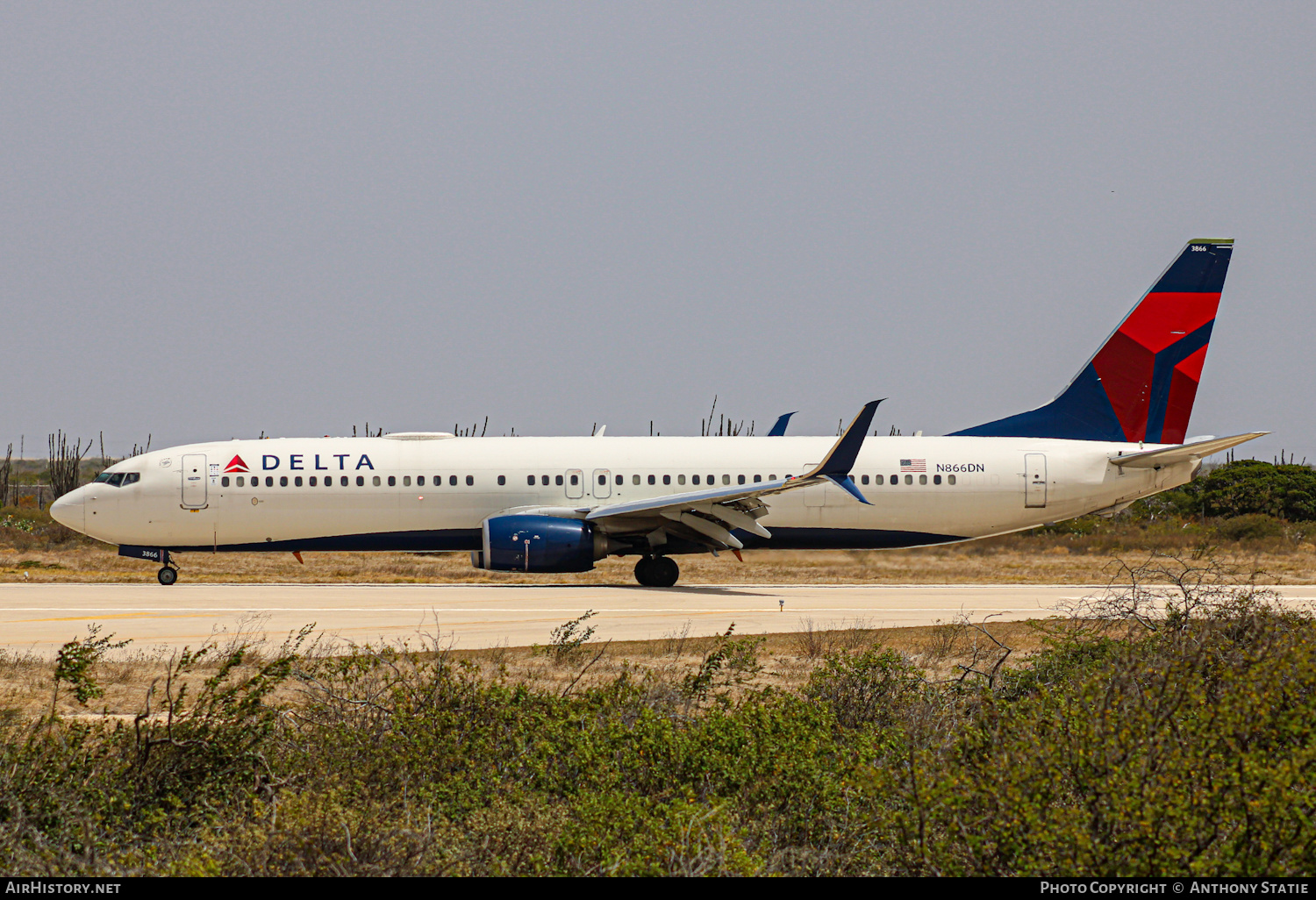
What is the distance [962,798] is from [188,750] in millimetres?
4987

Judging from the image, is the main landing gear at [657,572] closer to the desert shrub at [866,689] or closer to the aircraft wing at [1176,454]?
the aircraft wing at [1176,454]

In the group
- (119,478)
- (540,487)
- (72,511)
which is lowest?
(72,511)

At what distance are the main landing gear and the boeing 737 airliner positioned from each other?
4 centimetres

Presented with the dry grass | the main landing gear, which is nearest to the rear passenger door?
the main landing gear

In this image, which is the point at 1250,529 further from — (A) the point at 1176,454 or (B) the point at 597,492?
(B) the point at 597,492

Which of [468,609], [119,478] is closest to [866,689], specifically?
[468,609]

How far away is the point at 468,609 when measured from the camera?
69.8ft

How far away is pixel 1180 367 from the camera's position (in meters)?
30.2

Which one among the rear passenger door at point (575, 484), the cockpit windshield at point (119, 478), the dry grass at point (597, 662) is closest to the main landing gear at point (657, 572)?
the rear passenger door at point (575, 484)

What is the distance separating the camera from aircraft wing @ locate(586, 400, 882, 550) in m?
24.9

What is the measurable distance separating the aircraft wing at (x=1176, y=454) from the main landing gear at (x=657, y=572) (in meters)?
11.5

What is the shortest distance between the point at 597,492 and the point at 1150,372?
1497cm
